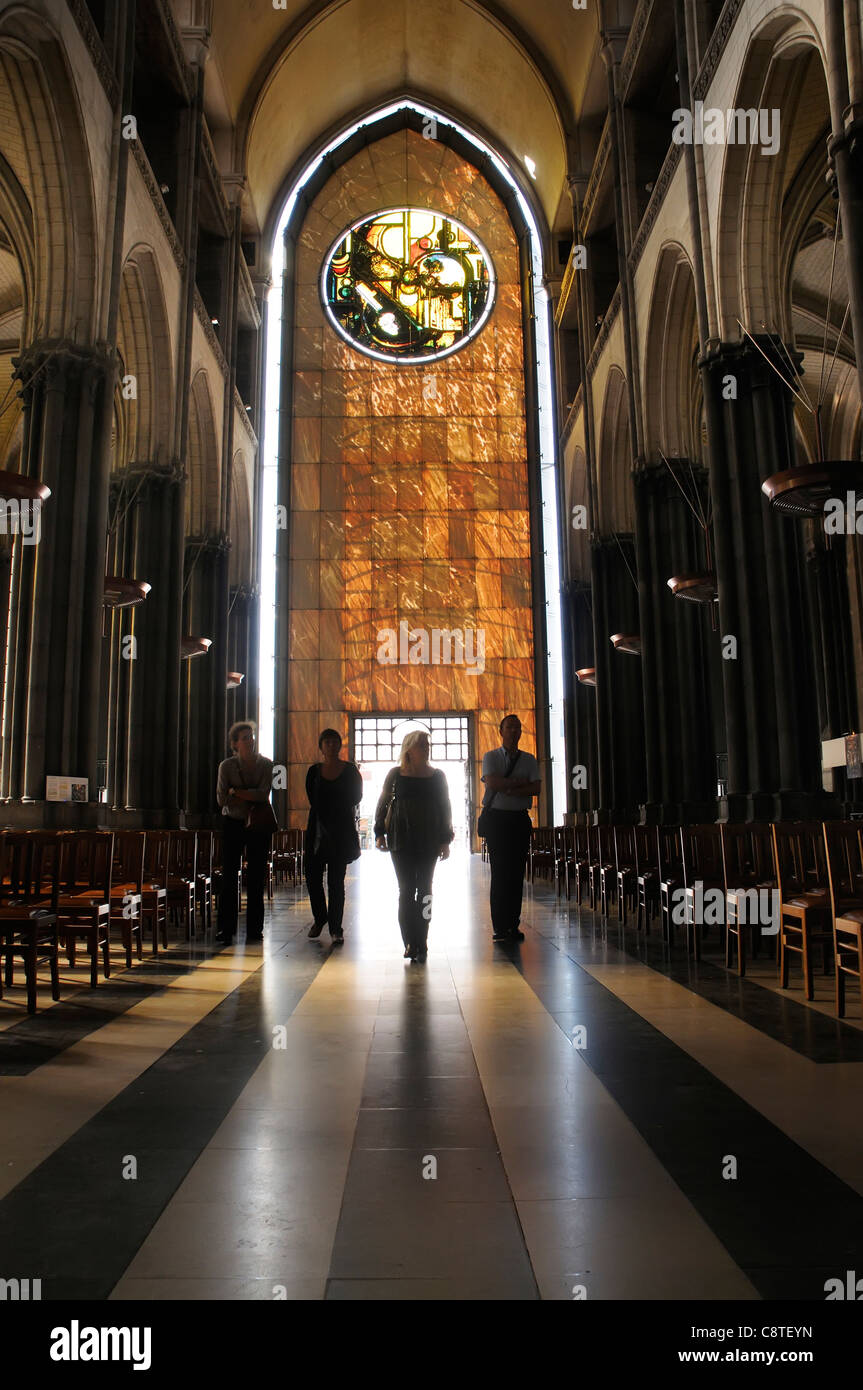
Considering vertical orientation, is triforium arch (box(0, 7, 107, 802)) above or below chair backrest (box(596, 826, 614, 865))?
above

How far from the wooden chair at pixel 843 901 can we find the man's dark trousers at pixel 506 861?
2409 mm

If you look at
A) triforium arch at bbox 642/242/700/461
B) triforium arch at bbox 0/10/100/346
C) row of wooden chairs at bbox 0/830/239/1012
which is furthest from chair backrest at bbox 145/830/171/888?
triforium arch at bbox 642/242/700/461

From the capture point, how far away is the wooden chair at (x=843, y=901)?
4.39 meters

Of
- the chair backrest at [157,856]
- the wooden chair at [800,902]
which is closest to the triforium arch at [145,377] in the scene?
the chair backrest at [157,856]

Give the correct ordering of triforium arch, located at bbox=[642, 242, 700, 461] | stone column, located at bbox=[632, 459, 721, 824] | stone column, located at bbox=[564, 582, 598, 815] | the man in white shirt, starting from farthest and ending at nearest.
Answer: stone column, located at bbox=[564, 582, 598, 815] → triforium arch, located at bbox=[642, 242, 700, 461] → stone column, located at bbox=[632, 459, 721, 824] → the man in white shirt

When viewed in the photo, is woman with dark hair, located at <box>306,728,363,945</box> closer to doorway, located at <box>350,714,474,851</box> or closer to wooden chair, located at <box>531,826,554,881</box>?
wooden chair, located at <box>531,826,554,881</box>

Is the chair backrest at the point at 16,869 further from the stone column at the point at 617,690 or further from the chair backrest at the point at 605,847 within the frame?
the stone column at the point at 617,690

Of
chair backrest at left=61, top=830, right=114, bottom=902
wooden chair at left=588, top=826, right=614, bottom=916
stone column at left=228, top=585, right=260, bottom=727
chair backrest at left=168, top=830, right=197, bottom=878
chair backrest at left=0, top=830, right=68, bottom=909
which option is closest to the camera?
chair backrest at left=0, top=830, right=68, bottom=909

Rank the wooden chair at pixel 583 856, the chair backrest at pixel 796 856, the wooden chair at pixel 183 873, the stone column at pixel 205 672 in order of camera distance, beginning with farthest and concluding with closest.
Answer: the stone column at pixel 205 672
the wooden chair at pixel 583 856
the wooden chair at pixel 183 873
the chair backrest at pixel 796 856

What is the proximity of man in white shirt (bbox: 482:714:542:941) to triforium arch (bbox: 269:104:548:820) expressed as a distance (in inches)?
663

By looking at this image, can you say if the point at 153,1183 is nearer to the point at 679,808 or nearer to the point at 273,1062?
the point at 273,1062

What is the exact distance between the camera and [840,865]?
5.11m

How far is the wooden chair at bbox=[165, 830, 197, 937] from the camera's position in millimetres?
7789

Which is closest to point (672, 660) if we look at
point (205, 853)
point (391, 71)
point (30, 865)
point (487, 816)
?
point (205, 853)
